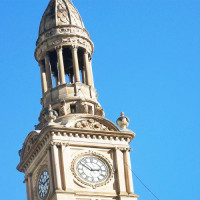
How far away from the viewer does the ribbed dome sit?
75875 mm

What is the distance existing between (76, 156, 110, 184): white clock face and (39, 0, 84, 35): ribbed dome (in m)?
10.4

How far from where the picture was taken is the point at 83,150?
70188 mm

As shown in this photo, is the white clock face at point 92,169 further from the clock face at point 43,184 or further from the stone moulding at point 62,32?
the stone moulding at point 62,32

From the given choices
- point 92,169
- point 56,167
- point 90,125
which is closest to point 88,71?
point 90,125

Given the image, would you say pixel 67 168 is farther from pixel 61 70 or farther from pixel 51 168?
pixel 61 70

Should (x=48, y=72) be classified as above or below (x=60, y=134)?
above

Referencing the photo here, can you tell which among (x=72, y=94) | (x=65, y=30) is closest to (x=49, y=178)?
(x=72, y=94)

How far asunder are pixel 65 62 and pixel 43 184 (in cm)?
1020

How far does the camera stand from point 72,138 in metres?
69.9

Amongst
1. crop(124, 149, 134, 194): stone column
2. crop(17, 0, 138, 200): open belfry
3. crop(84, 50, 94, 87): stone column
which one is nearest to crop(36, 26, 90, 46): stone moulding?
crop(17, 0, 138, 200): open belfry

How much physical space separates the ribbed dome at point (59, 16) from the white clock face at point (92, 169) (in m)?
10.4

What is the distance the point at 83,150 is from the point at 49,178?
9.42 feet

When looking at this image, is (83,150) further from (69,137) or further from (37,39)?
(37,39)

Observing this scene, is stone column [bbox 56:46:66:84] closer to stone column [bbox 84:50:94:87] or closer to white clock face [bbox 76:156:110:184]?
stone column [bbox 84:50:94:87]
